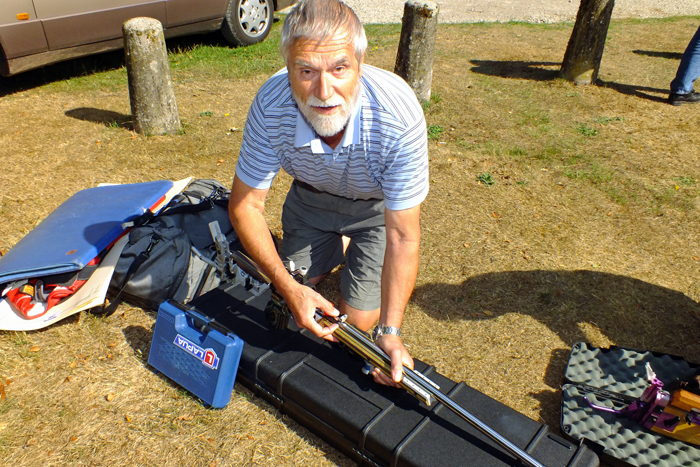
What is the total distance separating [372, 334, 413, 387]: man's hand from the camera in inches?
92.4

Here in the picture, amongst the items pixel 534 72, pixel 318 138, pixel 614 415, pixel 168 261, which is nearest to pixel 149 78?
pixel 168 261

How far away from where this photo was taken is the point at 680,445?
8.52 ft

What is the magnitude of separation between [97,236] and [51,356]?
772mm

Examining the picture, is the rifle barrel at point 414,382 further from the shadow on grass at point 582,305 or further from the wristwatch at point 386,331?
the shadow on grass at point 582,305

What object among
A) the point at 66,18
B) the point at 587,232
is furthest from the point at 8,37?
the point at 587,232

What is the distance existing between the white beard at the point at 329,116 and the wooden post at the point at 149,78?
3.38m

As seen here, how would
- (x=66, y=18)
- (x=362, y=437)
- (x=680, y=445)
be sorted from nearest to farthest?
(x=362, y=437) < (x=680, y=445) < (x=66, y=18)

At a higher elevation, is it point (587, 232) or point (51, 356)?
point (587, 232)

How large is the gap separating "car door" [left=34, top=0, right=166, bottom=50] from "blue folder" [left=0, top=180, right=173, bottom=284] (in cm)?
334

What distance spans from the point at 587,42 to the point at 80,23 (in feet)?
21.5

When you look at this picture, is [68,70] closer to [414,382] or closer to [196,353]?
[196,353]

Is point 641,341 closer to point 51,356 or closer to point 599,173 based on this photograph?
point 599,173

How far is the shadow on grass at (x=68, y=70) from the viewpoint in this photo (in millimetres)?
6871

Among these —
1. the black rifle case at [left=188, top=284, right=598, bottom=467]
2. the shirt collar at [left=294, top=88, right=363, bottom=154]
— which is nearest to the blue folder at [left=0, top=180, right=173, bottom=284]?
the black rifle case at [left=188, top=284, right=598, bottom=467]
